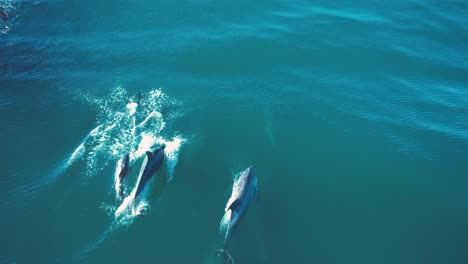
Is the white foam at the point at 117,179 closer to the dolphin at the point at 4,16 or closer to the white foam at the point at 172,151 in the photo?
the white foam at the point at 172,151

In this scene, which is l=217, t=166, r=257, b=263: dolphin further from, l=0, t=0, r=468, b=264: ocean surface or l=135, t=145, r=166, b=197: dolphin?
l=135, t=145, r=166, b=197: dolphin

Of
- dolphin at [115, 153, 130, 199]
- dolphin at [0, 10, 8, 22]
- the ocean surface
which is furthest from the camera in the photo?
dolphin at [0, 10, 8, 22]

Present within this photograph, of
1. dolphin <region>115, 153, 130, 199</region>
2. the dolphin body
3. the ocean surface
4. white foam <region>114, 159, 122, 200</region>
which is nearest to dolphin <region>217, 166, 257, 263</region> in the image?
the dolphin body

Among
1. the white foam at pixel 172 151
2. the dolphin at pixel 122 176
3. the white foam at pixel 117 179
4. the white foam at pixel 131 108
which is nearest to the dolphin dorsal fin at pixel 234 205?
the white foam at pixel 172 151

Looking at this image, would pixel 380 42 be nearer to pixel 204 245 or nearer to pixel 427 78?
pixel 427 78

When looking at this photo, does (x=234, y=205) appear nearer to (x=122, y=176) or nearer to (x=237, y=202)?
(x=237, y=202)

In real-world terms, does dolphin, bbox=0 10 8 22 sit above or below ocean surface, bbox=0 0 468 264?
→ above
